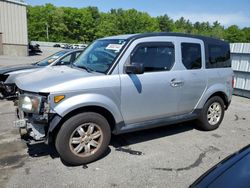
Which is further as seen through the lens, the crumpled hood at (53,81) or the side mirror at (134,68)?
the side mirror at (134,68)

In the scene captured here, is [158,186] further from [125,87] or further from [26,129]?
[26,129]

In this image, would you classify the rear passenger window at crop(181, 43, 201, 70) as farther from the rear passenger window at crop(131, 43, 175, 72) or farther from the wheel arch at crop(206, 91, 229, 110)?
the wheel arch at crop(206, 91, 229, 110)

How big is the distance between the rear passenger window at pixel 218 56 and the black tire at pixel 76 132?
2644 millimetres

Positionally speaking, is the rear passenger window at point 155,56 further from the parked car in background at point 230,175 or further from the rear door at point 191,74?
the parked car in background at point 230,175

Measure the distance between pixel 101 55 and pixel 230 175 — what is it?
295 cm

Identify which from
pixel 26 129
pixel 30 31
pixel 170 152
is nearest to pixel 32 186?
pixel 26 129

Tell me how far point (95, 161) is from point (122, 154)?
1.66 ft

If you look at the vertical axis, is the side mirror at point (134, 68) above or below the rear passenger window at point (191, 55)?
below

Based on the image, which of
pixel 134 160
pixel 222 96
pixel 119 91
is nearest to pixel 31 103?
pixel 119 91

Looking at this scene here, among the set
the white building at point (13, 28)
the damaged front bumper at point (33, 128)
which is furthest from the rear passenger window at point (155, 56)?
the white building at point (13, 28)

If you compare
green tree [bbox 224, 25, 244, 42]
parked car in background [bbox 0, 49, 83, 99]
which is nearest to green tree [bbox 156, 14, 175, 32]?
green tree [bbox 224, 25, 244, 42]

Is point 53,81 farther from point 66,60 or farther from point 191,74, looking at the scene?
point 66,60

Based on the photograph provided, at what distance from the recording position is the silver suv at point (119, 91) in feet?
11.6

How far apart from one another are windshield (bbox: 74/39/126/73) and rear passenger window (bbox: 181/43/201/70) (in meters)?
1.28
